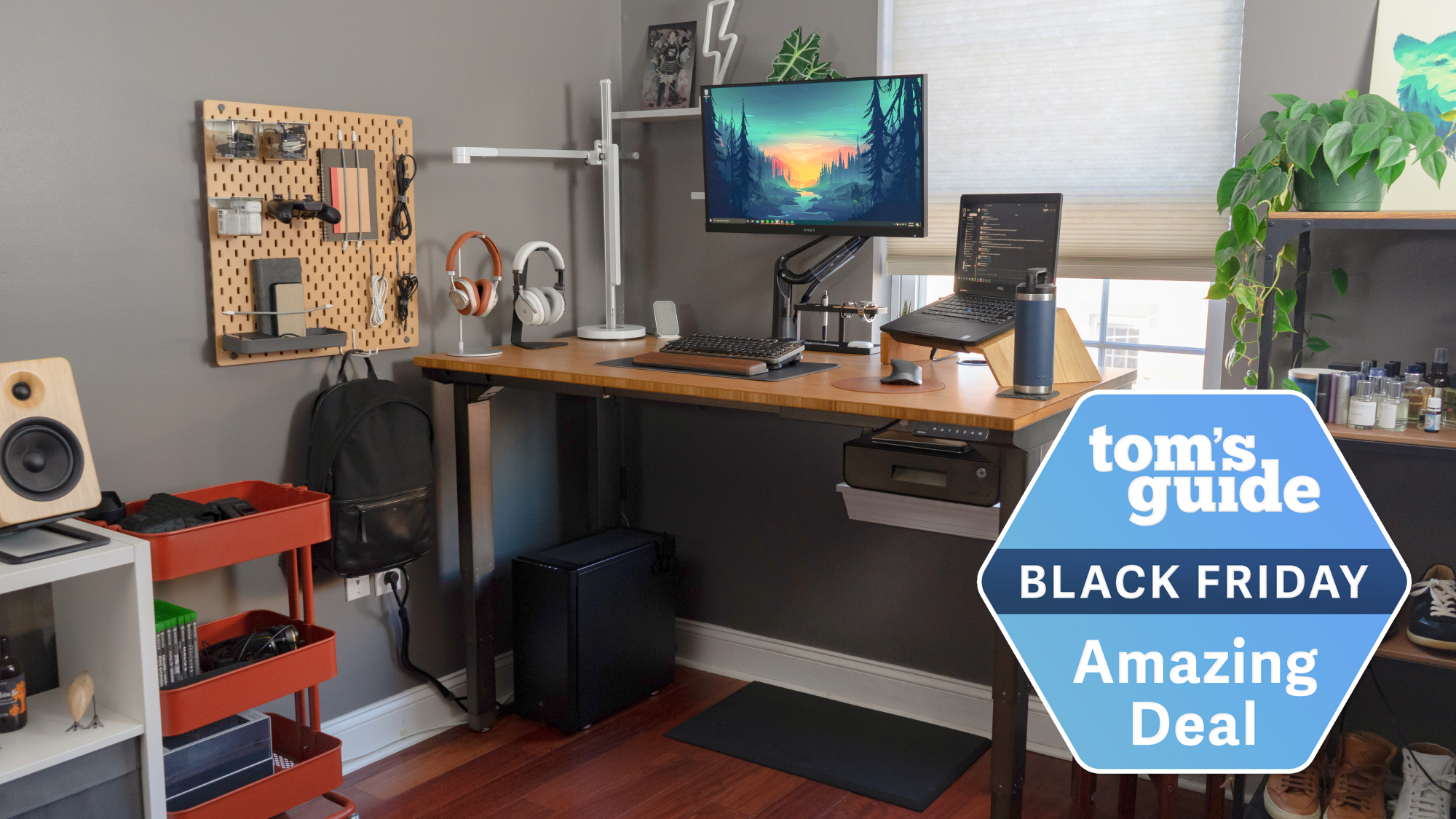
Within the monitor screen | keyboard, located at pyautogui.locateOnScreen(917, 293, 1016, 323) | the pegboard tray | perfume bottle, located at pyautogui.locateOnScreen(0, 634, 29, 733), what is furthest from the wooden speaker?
keyboard, located at pyautogui.locateOnScreen(917, 293, 1016, 323)

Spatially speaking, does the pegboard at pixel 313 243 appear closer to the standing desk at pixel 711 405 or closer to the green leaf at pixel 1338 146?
the standing desk at pixel 711 405

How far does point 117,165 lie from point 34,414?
25.3 inches

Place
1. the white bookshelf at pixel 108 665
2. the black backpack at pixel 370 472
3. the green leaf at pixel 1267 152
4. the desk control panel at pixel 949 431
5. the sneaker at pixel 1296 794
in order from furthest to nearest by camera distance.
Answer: the black backpack at pixel 370 472
the sneaker at pixel 1296 794
the green leaf at pixel 1267 152
the desk control panel at pixel 949 431
the white bookshelf at pixel 108 665

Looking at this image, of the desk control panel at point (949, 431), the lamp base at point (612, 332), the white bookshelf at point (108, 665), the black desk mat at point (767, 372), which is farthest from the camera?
the lamp base at point (612, 332)

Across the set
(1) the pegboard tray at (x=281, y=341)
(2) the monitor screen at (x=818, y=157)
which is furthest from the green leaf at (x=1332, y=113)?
(1) the pegboard tray at (x=281, y=341)

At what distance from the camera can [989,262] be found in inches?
93.6

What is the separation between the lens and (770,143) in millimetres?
2611

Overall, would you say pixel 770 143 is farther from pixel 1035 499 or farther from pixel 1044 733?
pixel 1044 733

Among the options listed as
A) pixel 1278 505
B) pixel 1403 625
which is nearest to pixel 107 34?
pixel 1278 505

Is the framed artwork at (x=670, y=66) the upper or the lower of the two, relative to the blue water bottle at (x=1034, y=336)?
upper

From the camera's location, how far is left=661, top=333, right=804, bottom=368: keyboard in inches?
90.7

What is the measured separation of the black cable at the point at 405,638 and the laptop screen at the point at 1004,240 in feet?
5.03

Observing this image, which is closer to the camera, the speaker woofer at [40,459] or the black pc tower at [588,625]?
the speaker woofer at [40,459]

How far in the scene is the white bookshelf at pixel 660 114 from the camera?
2963 mm
